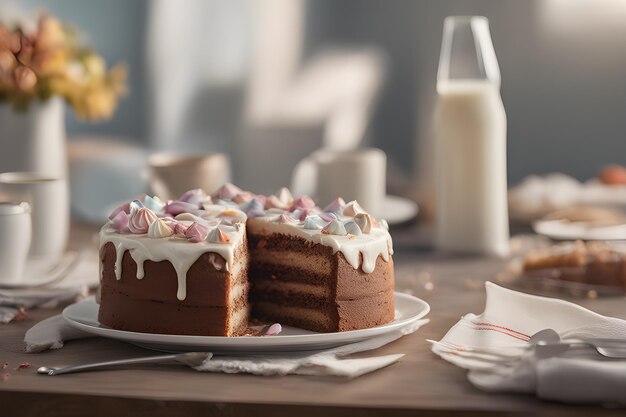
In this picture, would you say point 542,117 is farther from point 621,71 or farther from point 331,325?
point 331,325

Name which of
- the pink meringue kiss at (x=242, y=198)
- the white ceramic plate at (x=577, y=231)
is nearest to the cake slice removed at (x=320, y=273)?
the pink meringue kiss at (x=242, y=198)

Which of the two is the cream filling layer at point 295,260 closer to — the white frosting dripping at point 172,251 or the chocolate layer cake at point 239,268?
the chocolate layer cake at point 239,268

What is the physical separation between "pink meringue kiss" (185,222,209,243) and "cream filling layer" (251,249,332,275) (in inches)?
6.9

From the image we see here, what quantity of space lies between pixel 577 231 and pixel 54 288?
3.77 ft

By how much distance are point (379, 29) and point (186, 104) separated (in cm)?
65

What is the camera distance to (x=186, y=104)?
3.11 m

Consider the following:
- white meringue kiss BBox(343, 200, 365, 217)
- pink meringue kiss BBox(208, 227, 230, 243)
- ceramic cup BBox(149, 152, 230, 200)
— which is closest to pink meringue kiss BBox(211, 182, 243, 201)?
white meringue kiss BBox(343, 200, 365, 217)

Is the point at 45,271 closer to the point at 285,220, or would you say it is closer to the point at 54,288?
the point at 54,288

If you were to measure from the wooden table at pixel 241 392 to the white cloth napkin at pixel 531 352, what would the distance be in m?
0.02

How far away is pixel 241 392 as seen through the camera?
1.18 meters

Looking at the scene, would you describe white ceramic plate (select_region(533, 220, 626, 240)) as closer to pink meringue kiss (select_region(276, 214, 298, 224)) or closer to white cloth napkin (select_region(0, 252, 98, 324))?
pink meringue kiss (select_region(276, 214, 298, 224))

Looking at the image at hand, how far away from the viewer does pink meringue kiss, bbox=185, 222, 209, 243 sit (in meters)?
1.38

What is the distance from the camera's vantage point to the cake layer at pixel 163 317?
135 cm

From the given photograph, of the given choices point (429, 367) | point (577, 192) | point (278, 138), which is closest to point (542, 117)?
point (577, 192)
